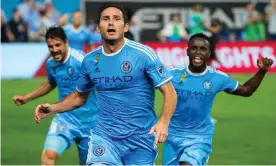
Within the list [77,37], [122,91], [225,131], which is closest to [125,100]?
[122,91]

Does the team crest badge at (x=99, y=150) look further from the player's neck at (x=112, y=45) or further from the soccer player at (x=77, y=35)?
the soccer player at (x=77, y=35)

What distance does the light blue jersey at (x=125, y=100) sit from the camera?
29.8ft

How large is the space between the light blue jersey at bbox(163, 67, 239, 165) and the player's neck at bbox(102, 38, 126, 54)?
80.8 inches

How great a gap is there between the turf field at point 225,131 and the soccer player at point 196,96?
12.2 ft

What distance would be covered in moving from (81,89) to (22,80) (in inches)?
725

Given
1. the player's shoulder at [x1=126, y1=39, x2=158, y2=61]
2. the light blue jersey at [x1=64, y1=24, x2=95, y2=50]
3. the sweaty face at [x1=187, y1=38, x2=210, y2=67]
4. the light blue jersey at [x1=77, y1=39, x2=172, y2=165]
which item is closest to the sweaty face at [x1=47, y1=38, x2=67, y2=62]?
the sweaty face at [x1=187, y1=38, x2=210, y2=67]

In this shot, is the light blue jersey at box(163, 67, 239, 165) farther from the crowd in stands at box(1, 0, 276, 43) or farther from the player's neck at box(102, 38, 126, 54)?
the crowd in stands at box(1, 0, 276, 43)

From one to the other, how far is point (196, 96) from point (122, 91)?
2.06 metres

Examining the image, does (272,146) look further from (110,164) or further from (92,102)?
(110,164)

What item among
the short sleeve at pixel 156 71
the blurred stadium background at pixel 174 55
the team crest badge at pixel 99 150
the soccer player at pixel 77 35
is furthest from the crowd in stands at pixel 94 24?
the short sleeve at pixel 156 71

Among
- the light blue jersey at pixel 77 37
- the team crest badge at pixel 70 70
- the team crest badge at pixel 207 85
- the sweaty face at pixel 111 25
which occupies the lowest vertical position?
the light blue jersey at pixel 77 37

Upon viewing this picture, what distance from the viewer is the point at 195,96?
11039mm

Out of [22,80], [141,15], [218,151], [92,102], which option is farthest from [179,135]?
[141,15]

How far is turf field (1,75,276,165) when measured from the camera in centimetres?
1531
